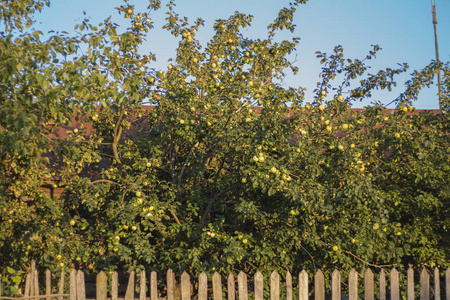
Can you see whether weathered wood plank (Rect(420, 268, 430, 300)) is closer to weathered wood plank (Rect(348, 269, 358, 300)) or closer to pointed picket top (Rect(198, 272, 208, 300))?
weathered wood plank (Rect(348, 269, 358, 300))

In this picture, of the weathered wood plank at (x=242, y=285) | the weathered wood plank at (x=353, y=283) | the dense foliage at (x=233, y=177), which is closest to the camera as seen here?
the weathered wood plank at (x=242, y=285)

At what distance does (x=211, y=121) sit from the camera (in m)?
6.42

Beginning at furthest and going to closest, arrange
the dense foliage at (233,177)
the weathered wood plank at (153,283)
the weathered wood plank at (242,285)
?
the dense foliage at (233,177) → the weathered wood plank at (153,283) → the weathered wood plank at (242,285)

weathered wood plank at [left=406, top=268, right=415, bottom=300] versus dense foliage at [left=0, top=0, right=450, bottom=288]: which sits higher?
dense foliage at [left=0, top=0, right=450, bottom=288]

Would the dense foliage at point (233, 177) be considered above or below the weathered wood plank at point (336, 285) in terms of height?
above

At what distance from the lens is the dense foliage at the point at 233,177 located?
5.98 m

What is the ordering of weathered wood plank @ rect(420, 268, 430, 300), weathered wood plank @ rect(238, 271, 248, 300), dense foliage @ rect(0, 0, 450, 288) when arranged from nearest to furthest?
weathered wood plank @ rect(238, 271, 248, 300) < weathered wood plank @ rect(420, 268, 430, 300) < dense foliage @ rect(0, 0, 450, 288)

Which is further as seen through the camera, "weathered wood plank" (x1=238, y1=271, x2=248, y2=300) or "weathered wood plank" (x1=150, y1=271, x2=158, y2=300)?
"weathered wood plank" (x1=150, y1=271, x2=158, y2=300)

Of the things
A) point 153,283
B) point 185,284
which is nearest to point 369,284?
point 185,284

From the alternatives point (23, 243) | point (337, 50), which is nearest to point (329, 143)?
point (337, 50)

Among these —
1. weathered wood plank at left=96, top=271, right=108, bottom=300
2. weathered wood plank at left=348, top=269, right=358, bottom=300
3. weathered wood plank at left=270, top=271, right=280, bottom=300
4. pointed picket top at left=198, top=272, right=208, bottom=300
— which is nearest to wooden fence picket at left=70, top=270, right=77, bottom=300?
weathered wood plank at left=96, top=271, right=108, bottom=300

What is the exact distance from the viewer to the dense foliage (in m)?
5.98

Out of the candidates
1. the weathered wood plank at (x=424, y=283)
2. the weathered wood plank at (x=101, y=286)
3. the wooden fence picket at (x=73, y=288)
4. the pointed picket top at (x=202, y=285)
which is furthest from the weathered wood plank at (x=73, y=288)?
the weathered wood plank at (x=424, y=283)

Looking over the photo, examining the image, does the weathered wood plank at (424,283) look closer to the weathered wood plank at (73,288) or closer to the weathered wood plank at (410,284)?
the weathered wood plank at (410,284)
